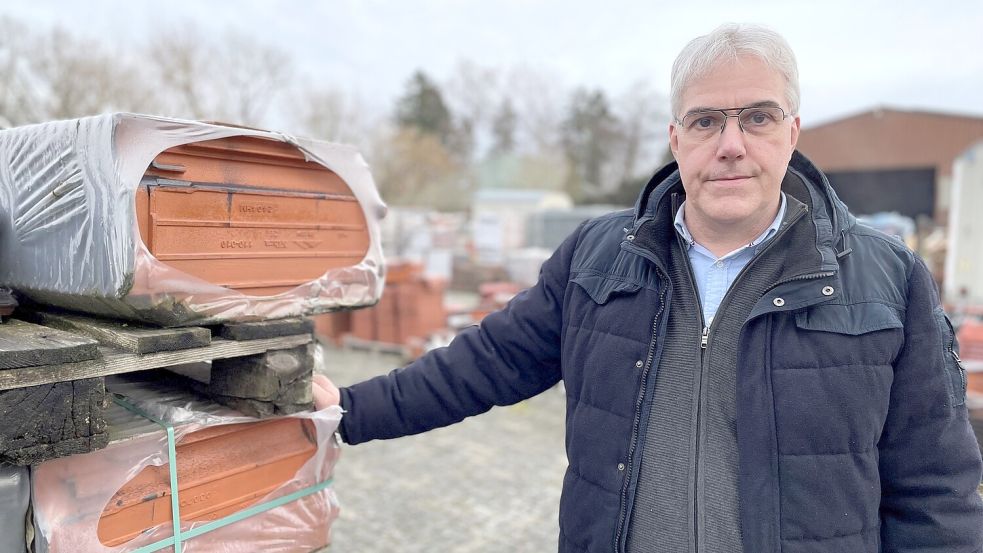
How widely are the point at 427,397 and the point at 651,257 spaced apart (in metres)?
0.88

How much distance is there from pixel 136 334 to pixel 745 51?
174 centimetres

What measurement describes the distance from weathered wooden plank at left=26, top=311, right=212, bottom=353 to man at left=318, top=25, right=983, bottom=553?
3.54ft

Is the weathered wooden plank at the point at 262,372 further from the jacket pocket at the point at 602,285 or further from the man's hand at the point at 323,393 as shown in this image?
the jacket pocket at the point at 602,285

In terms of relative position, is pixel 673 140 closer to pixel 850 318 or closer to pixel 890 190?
pixel 850 318

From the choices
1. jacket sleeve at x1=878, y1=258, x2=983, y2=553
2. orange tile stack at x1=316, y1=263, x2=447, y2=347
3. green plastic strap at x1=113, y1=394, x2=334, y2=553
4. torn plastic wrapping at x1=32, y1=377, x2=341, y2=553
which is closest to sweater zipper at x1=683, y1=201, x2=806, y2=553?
jacket sleeve at x1=878, y1=258, x2=983, y2=553

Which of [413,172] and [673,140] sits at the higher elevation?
[413,172]

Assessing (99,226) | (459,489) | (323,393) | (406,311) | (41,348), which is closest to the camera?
(41,348)

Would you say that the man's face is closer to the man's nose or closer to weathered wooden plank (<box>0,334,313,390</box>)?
the man's nose

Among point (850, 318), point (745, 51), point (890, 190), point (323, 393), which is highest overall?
point (890, 190)

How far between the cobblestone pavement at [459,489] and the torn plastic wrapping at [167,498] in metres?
2.57

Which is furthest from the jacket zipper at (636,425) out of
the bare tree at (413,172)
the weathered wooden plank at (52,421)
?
the bare tree at (413,172)

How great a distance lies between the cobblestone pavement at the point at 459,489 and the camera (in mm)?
4664

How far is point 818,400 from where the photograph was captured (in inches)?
63.4

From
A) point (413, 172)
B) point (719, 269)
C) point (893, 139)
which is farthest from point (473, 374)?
point (413, 172)
